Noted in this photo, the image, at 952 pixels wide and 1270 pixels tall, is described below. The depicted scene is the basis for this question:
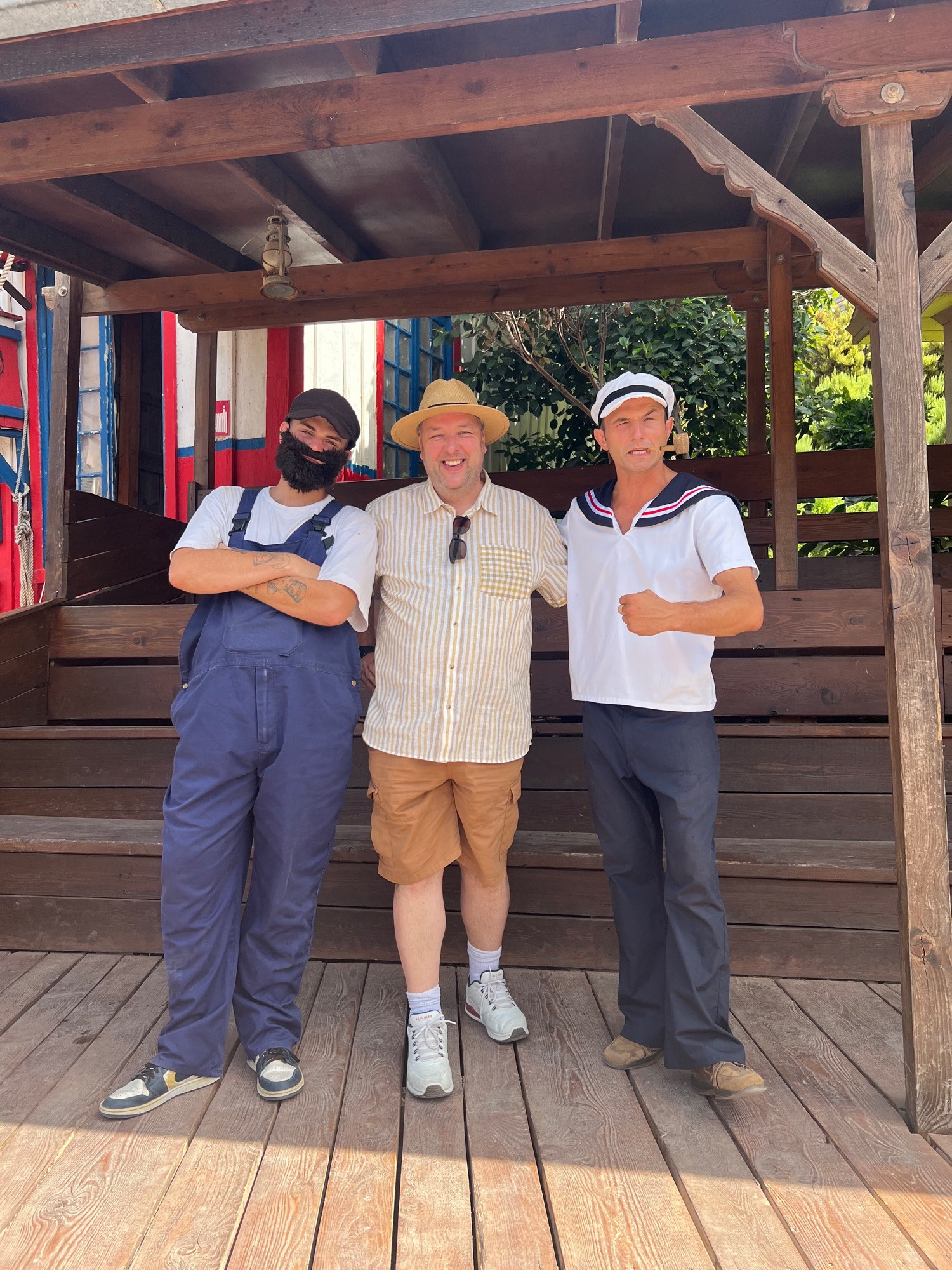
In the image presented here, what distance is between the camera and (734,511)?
235 cm

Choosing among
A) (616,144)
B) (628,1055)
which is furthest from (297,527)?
(616,144)

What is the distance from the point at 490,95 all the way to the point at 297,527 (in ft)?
4.15

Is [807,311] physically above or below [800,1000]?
above

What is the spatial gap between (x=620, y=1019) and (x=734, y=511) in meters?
1.53

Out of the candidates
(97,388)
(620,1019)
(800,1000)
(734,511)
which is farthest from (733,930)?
(97,388)

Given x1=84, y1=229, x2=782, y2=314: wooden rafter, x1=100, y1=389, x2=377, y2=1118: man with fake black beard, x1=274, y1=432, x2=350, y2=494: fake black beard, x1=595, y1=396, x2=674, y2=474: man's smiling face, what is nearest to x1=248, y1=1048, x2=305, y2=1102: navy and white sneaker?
x1=100, y1=389, x2=377, y2=1118: man with fake black beard

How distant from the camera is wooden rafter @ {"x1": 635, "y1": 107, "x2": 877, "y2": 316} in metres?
2.44

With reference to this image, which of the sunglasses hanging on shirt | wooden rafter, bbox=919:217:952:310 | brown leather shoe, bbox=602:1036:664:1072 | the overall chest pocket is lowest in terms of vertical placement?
brown leather shoe, bbox=602:1036:664:1072

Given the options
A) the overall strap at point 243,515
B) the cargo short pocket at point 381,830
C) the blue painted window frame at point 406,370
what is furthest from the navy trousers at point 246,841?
the blue painted window frame at point 406,370

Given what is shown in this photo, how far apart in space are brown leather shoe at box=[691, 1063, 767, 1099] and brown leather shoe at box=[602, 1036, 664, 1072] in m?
0.21

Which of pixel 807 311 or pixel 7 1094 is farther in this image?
pixel 807 311

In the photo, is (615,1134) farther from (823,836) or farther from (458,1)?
(458,1)

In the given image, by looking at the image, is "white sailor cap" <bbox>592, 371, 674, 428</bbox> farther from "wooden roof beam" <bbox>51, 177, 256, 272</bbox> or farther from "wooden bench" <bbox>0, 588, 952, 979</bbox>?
"wooden roof beam" <bbox>51, 177, 256, 272</bbox>

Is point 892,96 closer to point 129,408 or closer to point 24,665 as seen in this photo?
point 24,665
